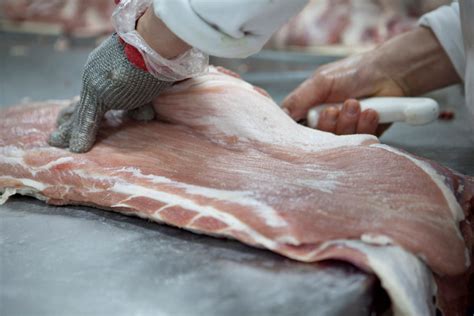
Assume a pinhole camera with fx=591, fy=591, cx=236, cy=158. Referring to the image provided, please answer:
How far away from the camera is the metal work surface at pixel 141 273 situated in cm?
106

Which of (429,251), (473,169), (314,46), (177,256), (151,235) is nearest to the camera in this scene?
(429,251)

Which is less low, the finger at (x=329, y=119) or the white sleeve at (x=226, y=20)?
the white sleeve at (x=226, y=20)

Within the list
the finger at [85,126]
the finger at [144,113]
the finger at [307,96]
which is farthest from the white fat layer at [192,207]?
the finger at [307,96]

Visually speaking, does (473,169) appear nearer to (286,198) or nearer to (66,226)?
(286,198)

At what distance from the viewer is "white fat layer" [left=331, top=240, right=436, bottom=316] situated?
1.06 m

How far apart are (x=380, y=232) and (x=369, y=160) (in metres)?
0.28

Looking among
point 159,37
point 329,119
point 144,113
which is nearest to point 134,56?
point 159,37

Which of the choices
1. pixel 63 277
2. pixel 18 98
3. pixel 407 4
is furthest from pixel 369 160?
pixel 407 4

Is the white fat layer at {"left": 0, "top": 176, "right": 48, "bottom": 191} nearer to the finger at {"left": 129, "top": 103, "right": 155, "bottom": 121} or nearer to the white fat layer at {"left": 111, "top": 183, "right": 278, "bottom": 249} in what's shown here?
the white fat layer at {"left": 111, "top": 183, "right": 278, "bottom": 249}

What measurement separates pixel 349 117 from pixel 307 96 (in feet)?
0.95

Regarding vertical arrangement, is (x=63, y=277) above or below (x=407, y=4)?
below

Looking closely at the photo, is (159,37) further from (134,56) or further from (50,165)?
(50,165)

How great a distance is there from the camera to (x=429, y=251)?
1.12 metres

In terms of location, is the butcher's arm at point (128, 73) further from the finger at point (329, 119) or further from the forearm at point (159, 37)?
the finger at point (329, 119)
